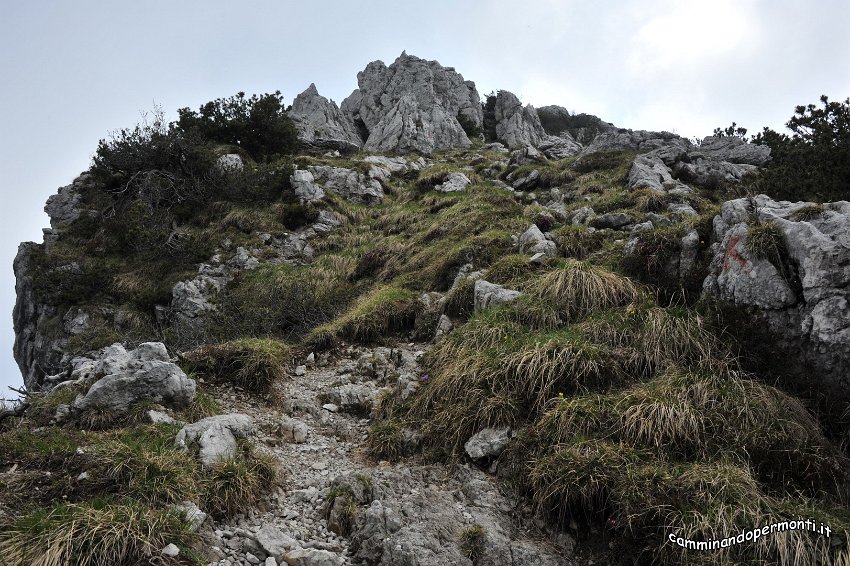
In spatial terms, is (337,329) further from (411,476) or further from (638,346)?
(638,346)

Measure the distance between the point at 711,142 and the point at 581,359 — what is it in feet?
75.1

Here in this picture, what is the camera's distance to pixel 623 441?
5.48 m

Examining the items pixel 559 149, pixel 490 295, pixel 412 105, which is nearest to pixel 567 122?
pixel 559 149

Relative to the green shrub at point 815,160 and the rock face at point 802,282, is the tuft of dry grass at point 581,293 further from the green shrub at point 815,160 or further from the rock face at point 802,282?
the green shrub at point 815,160

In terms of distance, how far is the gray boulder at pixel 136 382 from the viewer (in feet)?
22.6

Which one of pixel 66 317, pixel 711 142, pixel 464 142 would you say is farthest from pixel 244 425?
pixel 464 142

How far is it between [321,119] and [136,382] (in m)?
40.6

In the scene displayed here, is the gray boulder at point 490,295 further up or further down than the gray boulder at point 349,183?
further down

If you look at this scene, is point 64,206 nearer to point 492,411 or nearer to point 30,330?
point 30,330

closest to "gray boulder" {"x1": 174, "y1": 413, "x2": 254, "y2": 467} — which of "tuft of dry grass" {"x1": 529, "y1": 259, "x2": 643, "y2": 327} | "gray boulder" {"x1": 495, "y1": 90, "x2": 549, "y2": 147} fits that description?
"tuft of dry grass" {"x1": 529, "y1": 259, "x2": 643, "y2": 327}

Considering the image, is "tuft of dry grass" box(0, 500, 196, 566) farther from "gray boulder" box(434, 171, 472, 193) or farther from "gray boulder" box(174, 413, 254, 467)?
"gray boulder" box(434, 171, 472, 193)

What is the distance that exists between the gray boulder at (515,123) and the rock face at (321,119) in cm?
1494

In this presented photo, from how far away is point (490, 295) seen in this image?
9383 millimetres

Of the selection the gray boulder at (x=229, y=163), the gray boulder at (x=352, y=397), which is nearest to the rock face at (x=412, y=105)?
the gray boulder at (x=229, y=163)
